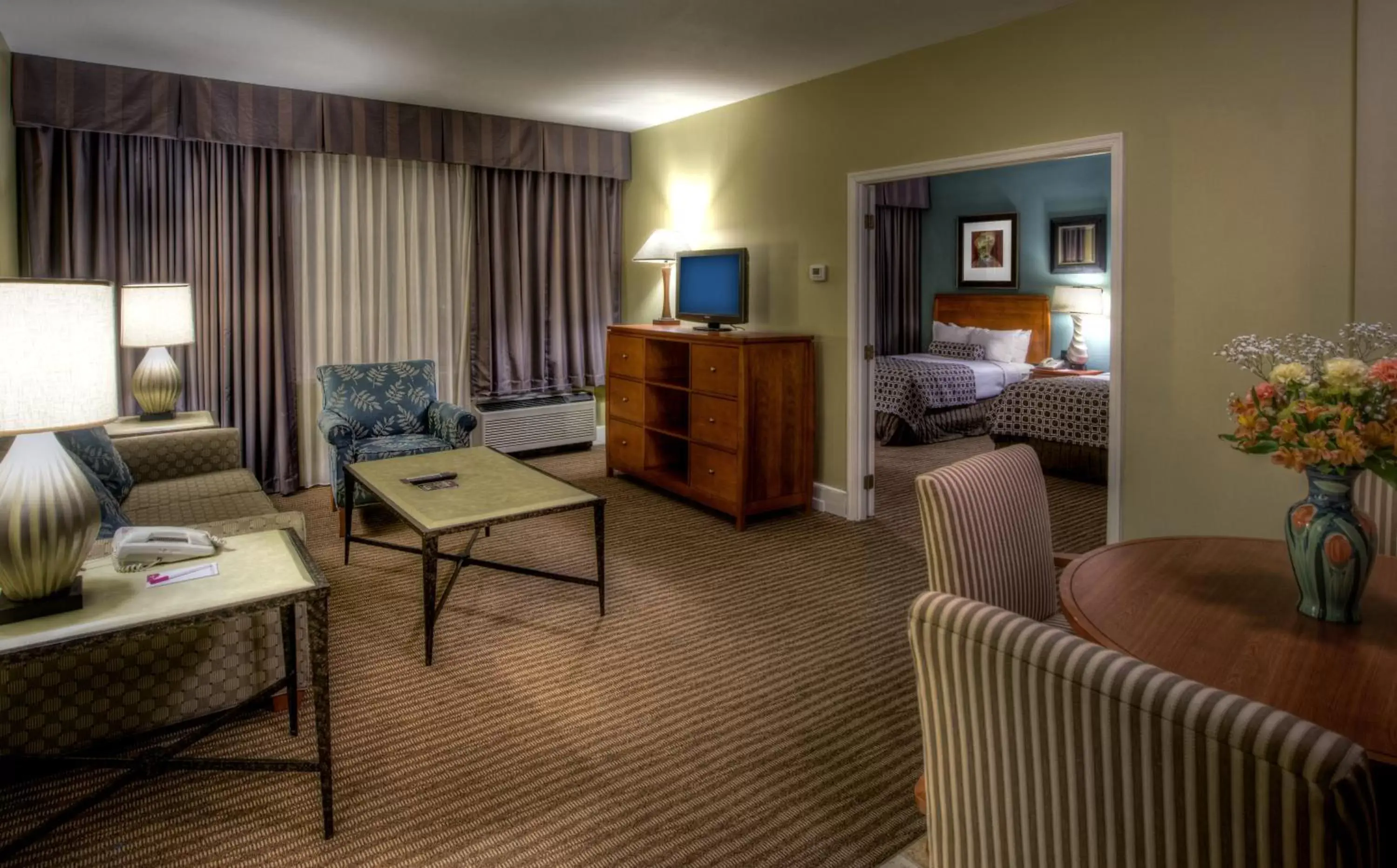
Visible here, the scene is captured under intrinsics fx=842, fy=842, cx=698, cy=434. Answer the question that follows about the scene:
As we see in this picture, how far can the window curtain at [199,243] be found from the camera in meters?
4.29

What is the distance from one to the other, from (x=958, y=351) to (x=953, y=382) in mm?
979

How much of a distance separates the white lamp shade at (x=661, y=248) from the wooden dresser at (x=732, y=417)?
56cm

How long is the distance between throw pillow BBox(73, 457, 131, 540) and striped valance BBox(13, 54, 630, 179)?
235 centimetres

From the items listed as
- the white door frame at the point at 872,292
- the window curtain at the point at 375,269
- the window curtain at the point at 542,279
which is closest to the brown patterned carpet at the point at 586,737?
the white door frame at the point at 872,292

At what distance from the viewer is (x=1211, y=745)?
73 centimetres

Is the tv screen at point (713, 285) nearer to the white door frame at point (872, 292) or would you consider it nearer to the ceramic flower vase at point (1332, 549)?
the white door frame at point (872, 292)

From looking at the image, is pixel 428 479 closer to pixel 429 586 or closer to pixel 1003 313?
pixel 429 586

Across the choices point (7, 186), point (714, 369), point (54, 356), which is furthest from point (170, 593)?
point (7, 186)

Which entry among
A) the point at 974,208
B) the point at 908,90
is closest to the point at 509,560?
the point at 908,90

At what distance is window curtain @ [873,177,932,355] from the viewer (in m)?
8.02

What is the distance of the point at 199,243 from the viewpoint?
470 cm

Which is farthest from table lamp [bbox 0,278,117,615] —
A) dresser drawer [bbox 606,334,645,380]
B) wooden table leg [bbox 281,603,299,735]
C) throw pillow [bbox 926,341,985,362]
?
throw pillow [bbox 926,341,985,362]

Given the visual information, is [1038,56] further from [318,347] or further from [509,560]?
[318,347]

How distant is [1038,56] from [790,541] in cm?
241
